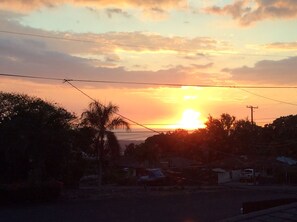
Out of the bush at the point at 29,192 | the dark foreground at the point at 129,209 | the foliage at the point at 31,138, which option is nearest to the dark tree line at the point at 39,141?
the foliage at the point at 31,138

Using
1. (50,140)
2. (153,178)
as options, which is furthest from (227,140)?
(50,140)

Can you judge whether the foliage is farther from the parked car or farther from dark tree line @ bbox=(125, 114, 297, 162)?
dark tree line @ bbox=(125, 114, 297, 162)

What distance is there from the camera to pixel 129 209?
2725 centimetres

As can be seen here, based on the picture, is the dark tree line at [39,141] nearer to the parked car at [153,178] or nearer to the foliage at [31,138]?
the foliage at [31,138]

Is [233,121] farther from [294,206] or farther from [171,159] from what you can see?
[294,206]

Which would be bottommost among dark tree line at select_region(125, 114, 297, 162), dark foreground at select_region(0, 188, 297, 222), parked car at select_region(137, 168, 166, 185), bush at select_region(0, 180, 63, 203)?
dark foreground at select_region(0, 188, 297, 222)

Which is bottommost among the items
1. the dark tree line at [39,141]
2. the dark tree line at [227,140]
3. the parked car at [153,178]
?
the parked car at [153,178]

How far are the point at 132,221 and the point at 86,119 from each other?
20.9m

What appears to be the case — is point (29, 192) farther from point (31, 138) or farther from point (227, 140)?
point (227, 140)

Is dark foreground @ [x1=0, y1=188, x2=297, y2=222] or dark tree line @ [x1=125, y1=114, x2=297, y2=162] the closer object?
dark foreground @ [x1=0, y1=188, x2=297, y2=222]

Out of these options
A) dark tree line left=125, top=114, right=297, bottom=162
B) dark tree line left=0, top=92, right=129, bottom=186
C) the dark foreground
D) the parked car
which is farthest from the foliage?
dark tree line left=125, top=114, right=297, bottom=162

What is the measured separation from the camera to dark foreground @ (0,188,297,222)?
922 inches

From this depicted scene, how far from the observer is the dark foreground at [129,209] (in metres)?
23.4

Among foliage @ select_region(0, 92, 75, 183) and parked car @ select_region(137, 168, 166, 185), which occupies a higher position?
foliage @ select_region(0, 92, 75, 183)
